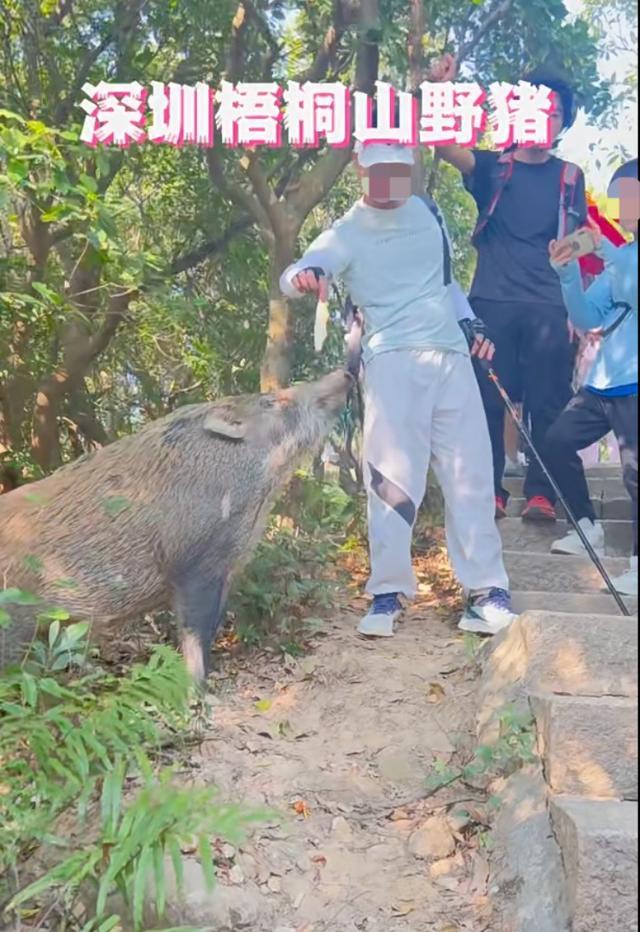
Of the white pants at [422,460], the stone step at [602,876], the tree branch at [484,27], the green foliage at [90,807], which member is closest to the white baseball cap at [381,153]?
the tree branch at [484,27]

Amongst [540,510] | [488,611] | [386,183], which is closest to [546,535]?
[540,510]

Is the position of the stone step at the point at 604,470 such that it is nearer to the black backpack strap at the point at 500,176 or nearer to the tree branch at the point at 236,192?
the black backpack strap at the point at 500,176

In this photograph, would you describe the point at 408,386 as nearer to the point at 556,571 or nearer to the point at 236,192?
the point at 556,571

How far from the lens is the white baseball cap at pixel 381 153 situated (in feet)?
13.5

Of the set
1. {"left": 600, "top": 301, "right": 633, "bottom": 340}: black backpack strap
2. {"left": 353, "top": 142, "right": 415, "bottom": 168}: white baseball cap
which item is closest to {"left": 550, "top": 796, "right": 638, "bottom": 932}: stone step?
{"left": 600, "top": 301, "right": 633, "bottom": 340}: black backpack strap

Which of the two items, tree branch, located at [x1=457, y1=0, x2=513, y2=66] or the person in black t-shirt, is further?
tree branch, located at [x1=457, y1=0, x2=513, y2=66]

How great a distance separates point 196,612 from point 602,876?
1761mm

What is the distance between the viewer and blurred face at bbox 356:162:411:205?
413 cm

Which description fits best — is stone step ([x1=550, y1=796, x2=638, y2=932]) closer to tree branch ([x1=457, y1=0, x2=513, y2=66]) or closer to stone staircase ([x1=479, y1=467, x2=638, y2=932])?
stone staircase ([x1=479, y1=467, x2=638, y2=932])

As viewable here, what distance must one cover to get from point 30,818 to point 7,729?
0.78ft

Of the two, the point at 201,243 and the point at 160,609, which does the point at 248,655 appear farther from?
the point at 201,243

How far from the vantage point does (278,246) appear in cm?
461

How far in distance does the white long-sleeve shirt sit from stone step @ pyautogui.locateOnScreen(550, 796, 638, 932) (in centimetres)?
207

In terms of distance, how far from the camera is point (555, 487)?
13.5 ft
